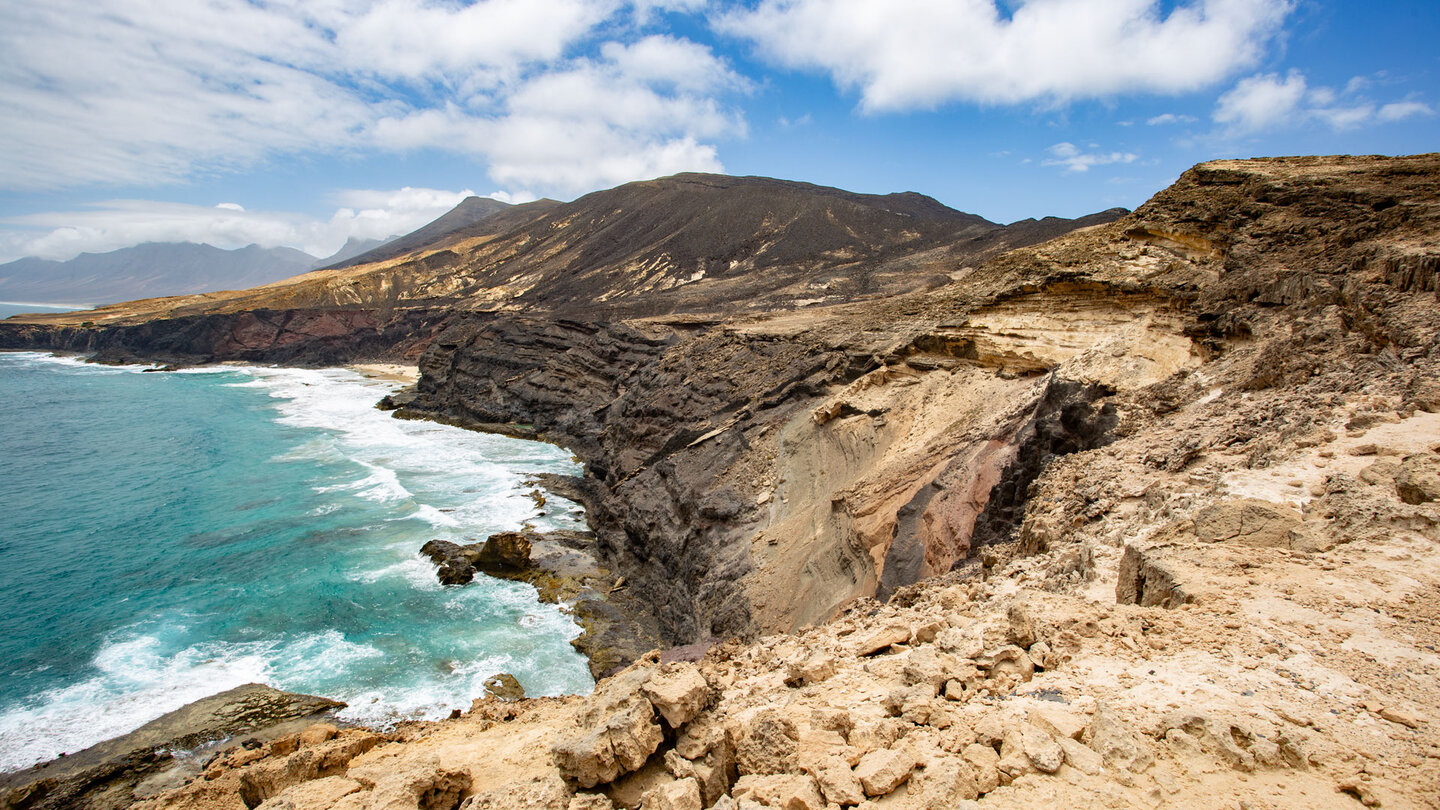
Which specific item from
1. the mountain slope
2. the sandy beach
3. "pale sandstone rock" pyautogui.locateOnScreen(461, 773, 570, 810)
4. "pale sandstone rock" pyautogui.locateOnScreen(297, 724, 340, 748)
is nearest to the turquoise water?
"pale sandstone rock" pyautogui.locateOnScreen(297, 724, 340, 748)

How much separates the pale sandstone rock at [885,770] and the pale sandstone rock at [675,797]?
1093 mm

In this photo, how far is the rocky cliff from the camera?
12.5ft

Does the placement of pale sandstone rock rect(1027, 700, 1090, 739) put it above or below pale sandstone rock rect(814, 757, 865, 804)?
above

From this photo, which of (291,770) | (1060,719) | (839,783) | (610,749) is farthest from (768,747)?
(291,770)

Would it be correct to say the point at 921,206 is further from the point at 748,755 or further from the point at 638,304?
the point at 748,755

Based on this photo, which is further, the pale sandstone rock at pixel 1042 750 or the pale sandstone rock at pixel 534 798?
the pale sandstone rock at pixel 534 798

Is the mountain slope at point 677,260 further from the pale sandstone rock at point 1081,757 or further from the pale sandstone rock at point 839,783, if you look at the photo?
the pale sandstone rock at point 1081,757

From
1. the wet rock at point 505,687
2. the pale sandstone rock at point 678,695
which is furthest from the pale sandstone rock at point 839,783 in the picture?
the wet rock at point 505,687

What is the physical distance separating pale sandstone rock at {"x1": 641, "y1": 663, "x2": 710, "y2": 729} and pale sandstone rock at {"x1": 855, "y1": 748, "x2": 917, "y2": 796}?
1.47 m

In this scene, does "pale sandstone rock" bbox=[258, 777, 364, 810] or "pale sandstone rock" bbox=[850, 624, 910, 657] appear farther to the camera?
"pale sandstone rock" bbox=[850, 624, 910, 657]

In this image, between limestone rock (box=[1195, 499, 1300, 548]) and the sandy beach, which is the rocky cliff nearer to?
limestone rock (box=[1195, 499, 1300, 548])

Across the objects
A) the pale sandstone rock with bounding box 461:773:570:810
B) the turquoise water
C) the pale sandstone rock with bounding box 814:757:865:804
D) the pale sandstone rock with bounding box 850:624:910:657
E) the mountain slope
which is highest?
the mountain slope

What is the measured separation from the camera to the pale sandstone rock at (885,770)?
3.75m

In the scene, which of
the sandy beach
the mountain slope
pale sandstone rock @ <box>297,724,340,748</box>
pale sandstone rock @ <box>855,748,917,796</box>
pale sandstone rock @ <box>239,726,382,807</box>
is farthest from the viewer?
the sandy beach
